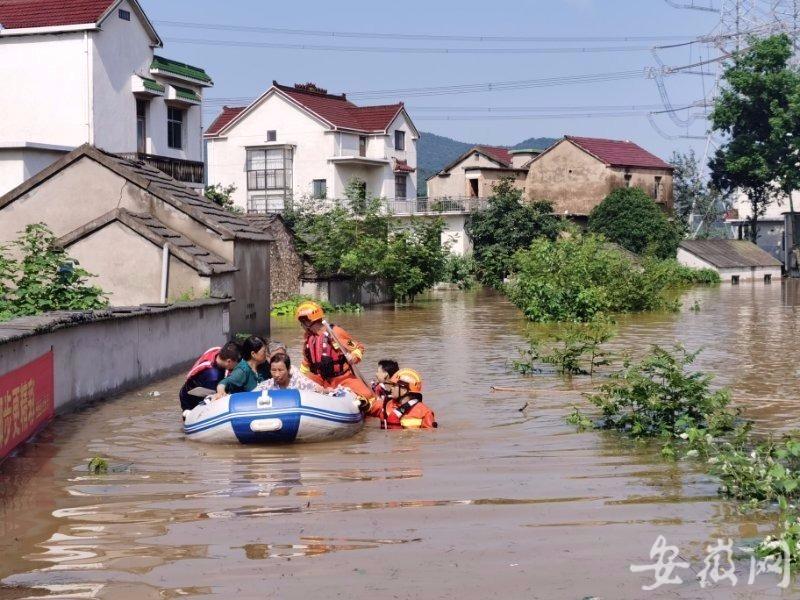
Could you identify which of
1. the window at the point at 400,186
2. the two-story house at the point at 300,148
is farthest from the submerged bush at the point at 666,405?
the window at the point at 400,186

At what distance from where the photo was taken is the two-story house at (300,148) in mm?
66438

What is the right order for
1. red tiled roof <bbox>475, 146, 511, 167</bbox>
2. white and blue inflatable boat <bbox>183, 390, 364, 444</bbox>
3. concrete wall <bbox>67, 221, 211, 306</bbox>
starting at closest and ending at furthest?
white and blue inflatable boat <bbox>183, 390, 364, 444</bbox> → concrete wall <bbox>67, 221, 211, 306</bbox> → red tiled roof <bbox>475, 146, 511, 167</bbox>

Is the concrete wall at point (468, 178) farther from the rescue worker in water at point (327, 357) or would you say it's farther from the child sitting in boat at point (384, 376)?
the rescue worker in water at point (327, 357)

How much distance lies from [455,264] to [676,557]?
161 feet

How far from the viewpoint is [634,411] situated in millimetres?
12906

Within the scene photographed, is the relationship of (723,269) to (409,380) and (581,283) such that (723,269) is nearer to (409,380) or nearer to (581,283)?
(581,283)

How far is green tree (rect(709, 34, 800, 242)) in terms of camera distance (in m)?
72.6

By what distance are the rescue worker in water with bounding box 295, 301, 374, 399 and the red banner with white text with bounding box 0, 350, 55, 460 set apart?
3142 mm

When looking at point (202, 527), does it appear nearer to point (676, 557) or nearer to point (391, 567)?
point (391, 567)

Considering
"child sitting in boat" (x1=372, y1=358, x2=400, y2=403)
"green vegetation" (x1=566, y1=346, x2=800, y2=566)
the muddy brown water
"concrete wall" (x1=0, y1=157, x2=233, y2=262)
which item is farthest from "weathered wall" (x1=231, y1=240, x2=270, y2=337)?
"green vegetation" (x1=566, y1=346, x2=800, y2=566)

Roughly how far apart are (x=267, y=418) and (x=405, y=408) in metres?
2.13

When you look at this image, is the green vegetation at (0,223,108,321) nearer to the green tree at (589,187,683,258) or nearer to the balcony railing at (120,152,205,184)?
the balcony railing at (120,152,205,184)

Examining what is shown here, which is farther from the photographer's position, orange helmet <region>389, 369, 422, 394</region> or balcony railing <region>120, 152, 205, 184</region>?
balcony railing <region>120, 152, 205, 184</region>

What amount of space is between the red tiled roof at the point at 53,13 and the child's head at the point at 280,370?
89.3 ft
